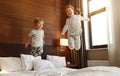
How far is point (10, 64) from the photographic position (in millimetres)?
3691

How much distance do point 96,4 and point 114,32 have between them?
1.22 meters

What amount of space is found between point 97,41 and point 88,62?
61 cm

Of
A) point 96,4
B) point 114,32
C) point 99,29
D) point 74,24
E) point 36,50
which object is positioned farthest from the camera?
point 96,4

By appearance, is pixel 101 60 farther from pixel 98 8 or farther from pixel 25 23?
pixel 25 23

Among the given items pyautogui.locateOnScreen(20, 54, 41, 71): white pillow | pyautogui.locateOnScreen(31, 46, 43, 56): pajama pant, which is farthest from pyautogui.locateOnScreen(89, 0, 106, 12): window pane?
pyautogui.locateOnScreen(20, 54, 41, 71): white pillow

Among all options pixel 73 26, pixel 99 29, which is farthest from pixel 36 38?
pixel 99 29

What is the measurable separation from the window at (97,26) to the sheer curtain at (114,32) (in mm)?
440

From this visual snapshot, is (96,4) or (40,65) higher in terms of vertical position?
(96,4)

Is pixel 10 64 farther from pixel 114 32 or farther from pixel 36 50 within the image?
pixel 114 32

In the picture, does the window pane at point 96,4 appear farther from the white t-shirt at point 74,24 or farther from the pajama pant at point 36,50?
the pajama pant at point 36,50

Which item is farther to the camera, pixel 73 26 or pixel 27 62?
pixel 27 62

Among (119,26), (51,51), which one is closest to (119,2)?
(119,26)

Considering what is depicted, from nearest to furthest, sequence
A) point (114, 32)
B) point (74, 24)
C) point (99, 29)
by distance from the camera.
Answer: point (74, 24)
point (114, 32)
point (99, 29)

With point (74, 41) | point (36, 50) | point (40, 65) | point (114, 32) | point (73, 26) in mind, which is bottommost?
point (40, 65)
